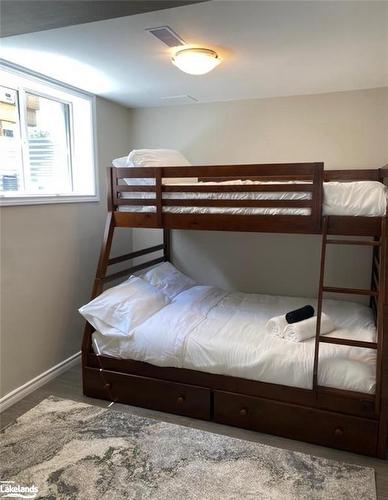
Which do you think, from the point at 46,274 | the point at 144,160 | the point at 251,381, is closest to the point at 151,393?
the point at 251,381

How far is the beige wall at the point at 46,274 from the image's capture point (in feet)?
8.53

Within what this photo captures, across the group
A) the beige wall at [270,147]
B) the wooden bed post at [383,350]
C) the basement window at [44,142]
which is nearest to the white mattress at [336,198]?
the wooden bed post at [383,350]

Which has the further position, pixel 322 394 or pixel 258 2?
pixel 322 394

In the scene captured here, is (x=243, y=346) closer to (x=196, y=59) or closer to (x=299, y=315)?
(x=299, y=315)

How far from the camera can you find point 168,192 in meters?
2.65

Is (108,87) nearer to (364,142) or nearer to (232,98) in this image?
(232,98)

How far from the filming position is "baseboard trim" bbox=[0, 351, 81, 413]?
8.54 ft

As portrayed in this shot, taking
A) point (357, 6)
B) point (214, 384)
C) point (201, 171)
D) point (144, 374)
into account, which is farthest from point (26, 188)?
point (357, 6)

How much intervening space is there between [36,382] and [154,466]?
1.32 metres

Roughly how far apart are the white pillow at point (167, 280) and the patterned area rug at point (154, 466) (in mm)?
1177

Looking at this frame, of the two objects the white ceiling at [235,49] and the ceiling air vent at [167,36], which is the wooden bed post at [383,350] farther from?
the ceiling air vent at [167,36]

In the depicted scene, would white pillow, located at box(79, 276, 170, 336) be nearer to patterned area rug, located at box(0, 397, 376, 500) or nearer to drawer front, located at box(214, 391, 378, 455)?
patterned area rug, located at box(0, 397, 376, 500)

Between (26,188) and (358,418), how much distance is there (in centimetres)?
275

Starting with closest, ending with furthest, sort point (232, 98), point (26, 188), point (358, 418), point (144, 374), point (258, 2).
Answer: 1. point (258, 2)
2. point (358, 418)
3. point (144, 374)
4. point (26, 188)
5. point (232, 98)
